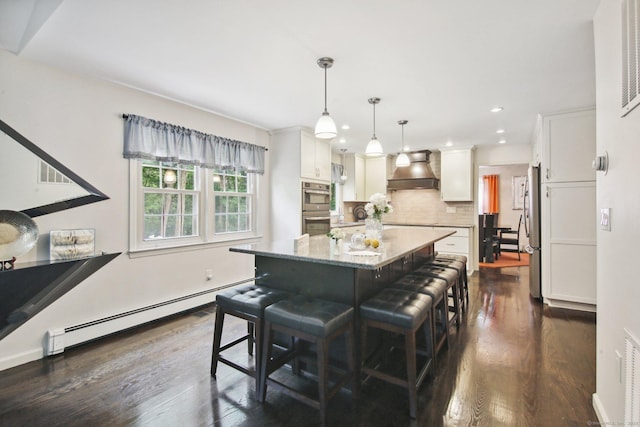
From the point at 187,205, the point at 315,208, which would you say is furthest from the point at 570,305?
the point at 187,205

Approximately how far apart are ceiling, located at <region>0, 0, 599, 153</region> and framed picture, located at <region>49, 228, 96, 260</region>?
1.35 m

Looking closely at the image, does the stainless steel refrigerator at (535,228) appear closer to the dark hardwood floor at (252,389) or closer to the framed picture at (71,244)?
the dark hardwood floor at (252,389)

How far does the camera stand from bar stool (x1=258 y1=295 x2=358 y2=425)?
65.7 inches

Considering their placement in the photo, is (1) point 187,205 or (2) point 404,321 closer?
(2) point 404,321

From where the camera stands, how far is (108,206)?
2867mm

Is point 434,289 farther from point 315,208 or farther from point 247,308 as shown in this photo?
point 315,208

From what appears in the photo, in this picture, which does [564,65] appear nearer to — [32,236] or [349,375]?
[349,375]

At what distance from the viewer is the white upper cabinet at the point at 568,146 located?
3.50 metres

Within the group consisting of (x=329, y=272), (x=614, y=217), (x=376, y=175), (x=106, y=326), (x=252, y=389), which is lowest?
(x=252, y=389)

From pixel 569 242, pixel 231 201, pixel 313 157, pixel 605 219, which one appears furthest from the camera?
pixel 313 157

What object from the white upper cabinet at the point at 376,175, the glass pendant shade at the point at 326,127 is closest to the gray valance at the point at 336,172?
the white upper cabinet at the point at 376,175

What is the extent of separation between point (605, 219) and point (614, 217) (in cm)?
14

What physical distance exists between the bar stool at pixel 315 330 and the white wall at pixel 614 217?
1323 millimetres

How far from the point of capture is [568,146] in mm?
3600
